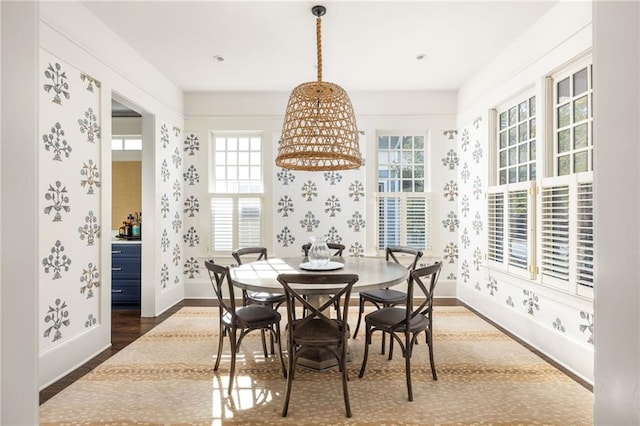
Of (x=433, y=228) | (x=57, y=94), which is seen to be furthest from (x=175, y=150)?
(x=433, y=228)

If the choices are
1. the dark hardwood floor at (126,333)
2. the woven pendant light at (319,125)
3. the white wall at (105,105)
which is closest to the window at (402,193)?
the dark hardwood floor at (126,333)

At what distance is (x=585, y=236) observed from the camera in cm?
238

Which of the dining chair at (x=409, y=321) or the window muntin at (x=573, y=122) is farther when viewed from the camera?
the window muntin at (x=573, y=122)

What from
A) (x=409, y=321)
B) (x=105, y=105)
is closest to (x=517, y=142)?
(x=409, y=321)

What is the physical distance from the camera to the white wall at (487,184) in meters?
2.51

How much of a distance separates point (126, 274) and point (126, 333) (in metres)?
1.07

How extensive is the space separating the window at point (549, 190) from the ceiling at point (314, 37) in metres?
0.73

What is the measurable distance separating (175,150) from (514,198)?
13.2 feet

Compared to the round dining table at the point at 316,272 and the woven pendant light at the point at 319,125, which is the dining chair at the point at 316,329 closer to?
the round dining table at the point at 316,272

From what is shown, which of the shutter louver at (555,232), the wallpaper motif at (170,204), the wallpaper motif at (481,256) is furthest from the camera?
the wallpaper motif at (170,204)

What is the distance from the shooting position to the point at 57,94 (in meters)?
2.47

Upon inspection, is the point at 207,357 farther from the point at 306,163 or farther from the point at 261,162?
the point at 261,162
